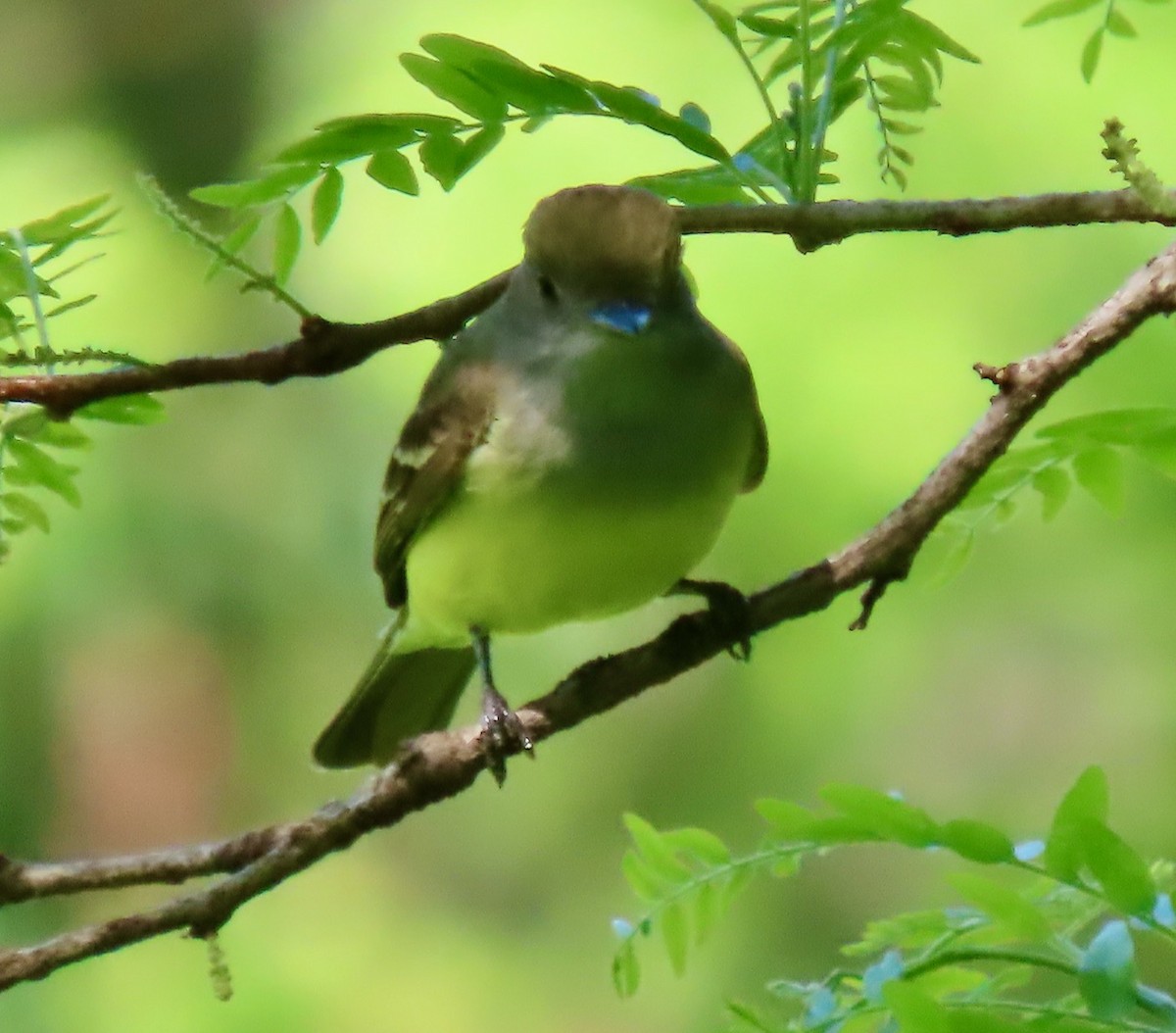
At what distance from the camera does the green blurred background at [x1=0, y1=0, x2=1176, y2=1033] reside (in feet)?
9.16

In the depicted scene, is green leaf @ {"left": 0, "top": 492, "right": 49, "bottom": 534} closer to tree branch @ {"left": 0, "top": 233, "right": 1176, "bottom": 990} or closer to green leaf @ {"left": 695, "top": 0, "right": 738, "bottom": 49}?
tree branch @ {"left": 0, "top": 233, "right": 1176, "bottom": 990}

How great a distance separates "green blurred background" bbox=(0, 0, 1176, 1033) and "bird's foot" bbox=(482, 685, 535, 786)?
1.12 m

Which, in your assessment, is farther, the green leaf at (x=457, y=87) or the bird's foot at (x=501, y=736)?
the bird's foot at (x=501, y=736)

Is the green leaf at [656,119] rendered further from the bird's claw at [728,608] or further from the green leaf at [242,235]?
the bird's claw at [728,608]

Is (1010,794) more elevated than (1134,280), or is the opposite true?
(1134,280)

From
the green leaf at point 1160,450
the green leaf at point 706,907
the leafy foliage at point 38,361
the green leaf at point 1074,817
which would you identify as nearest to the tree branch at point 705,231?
the leafy foliage at point 38,361

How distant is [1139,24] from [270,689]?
2.20m

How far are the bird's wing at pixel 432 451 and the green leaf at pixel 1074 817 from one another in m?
0.88

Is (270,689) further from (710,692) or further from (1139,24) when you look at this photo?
(1139,24)

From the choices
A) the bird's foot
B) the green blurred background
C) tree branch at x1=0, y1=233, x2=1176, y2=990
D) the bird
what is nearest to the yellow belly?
the bird

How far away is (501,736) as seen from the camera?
154cm

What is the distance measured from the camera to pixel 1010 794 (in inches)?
127

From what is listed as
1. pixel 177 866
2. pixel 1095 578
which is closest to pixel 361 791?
pixel 177 866

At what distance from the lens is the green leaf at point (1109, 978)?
0.85m
